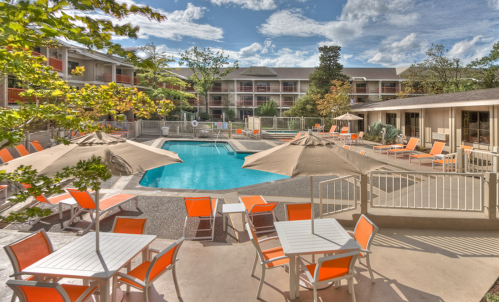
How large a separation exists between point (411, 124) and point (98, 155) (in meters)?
20.0

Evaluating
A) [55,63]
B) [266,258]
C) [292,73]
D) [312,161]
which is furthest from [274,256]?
[292,73]

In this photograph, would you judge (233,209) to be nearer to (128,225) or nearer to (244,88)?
(128,225)

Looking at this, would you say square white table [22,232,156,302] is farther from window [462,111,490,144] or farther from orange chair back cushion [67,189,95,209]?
window [462,111,490,144]

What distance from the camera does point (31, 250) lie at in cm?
369

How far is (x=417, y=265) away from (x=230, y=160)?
46.4 feet

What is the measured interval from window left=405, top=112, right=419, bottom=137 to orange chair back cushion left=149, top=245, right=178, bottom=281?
19.1 m

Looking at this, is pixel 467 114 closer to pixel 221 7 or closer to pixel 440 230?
Result: pixel 440 230

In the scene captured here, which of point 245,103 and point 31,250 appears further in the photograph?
point 245,103

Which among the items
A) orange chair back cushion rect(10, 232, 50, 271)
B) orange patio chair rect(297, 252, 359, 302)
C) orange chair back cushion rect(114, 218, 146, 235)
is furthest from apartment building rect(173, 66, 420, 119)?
orange patio chair rect(297, 252, 359, 302)

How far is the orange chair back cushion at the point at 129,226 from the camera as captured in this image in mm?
4699

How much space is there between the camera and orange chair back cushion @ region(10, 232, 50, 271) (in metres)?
3.49

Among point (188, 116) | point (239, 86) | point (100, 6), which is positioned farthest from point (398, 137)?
point (239, 86)

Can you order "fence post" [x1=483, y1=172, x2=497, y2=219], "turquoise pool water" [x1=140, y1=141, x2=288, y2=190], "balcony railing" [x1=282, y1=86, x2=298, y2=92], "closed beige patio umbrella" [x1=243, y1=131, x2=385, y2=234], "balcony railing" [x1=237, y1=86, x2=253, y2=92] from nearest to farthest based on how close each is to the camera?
"closed beige patio umbrella" [x1=243, y1=131, x2=385, y2=234] < "fence post" [x1=483, y1=172, x2=497, y2=219] < "turquoise pool water" [x1=140, y1=141, x2=288, y2=190] < "balcony railing" [x1=237, y1=86, x2=253, y2=92] < "balcony railing" [x1=282, y1=86, x2=298, y2=92]

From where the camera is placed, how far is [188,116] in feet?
134
